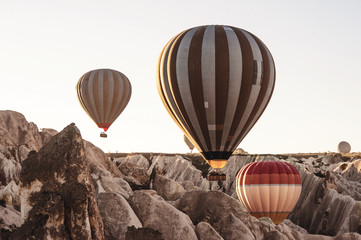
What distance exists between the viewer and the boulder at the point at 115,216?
23406mm

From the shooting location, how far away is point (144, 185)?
45.3 meters

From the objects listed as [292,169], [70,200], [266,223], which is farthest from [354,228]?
[70,200]

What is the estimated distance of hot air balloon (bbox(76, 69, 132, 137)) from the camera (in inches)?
1939

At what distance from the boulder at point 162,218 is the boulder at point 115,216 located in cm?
77

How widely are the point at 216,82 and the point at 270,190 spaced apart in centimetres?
1313

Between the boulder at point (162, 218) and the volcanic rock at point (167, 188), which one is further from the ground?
the boulder at point (162, 218)

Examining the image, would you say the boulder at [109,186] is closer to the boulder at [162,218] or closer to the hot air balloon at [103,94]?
the boulder at [162,218]

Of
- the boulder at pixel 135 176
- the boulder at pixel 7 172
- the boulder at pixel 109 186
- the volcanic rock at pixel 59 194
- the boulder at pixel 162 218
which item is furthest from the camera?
the boulder at pixel 135 176

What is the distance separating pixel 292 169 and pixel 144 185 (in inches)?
489

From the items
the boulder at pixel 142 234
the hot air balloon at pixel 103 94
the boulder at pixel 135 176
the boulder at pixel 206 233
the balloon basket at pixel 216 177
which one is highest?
the hot air balloon at pixel 103 94

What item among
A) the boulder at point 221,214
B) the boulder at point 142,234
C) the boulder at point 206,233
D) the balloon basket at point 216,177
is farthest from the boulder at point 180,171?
the boulder at point 142,234

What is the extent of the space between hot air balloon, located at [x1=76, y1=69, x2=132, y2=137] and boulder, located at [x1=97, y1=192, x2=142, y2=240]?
2488 centimetres

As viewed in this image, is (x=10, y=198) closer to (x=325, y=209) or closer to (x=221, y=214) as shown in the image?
(x=221, y=214)

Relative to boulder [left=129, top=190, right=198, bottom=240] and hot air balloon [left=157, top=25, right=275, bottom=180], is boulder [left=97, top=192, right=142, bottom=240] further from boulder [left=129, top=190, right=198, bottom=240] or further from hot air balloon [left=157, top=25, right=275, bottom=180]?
hot air balloon [left=157, top=25, right=275, bottom=180]
